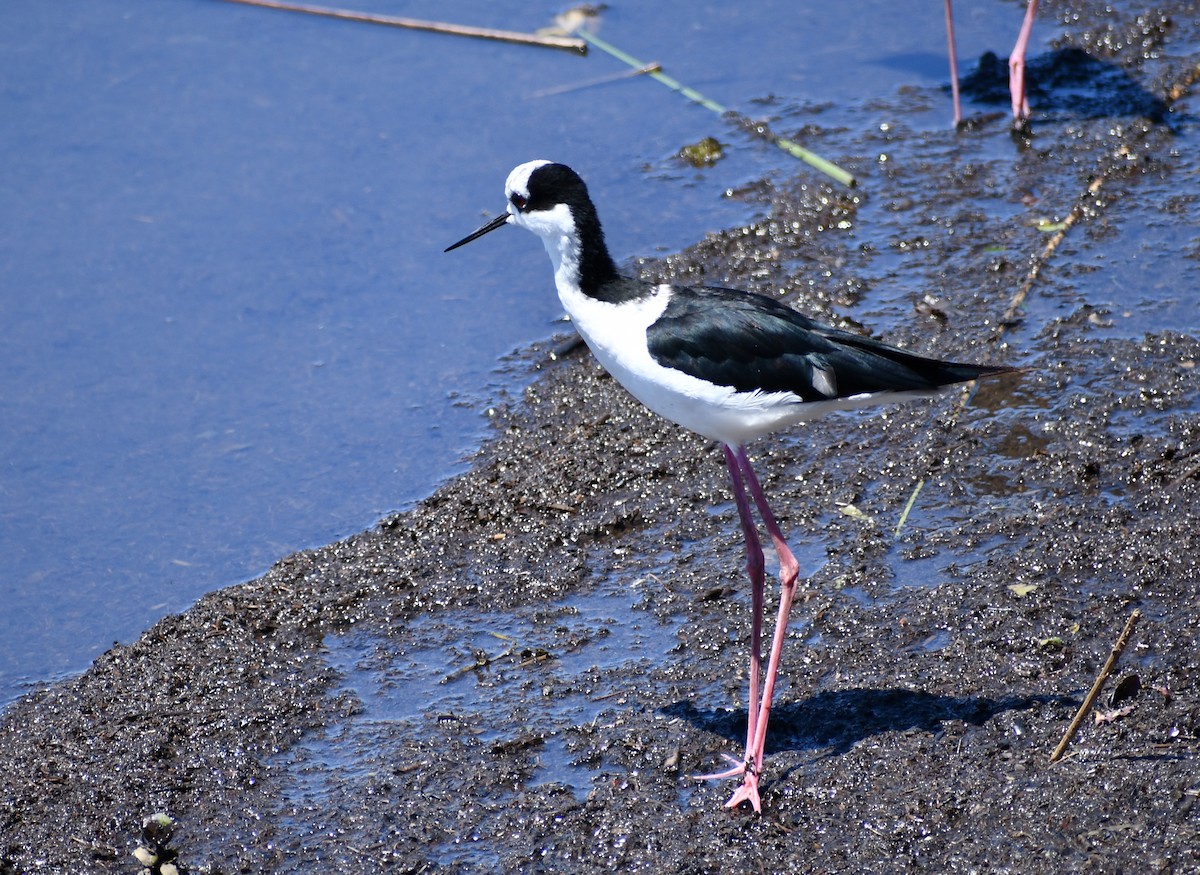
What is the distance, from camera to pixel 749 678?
4090 millimetres

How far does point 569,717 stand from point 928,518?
1.47 m

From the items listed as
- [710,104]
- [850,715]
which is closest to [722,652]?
[850,715]

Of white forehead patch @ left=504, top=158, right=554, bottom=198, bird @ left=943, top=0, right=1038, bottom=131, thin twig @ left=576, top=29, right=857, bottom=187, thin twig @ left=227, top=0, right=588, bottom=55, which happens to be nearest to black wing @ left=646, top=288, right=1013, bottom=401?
white forehead patch @ left=504, top=158, right=554, bottom=198

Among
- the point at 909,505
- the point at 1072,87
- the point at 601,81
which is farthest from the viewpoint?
the point at 601,81

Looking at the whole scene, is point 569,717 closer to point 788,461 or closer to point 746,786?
point 746,786

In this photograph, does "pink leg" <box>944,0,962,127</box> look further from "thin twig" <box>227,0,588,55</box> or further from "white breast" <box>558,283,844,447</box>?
"white breast" <box>558,283,844,447</box>

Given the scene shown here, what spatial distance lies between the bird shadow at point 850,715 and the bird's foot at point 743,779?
149 millimetres

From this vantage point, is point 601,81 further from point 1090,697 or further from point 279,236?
point 1090,697

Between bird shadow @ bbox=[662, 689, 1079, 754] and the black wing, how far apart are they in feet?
2.89

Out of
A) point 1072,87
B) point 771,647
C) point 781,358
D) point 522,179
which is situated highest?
point 522,179

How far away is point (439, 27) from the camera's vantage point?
27.2ft

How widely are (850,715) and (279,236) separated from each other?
168 inches

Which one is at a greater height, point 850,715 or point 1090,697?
point 1090,697

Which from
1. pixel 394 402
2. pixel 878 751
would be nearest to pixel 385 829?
pixel 878 751
